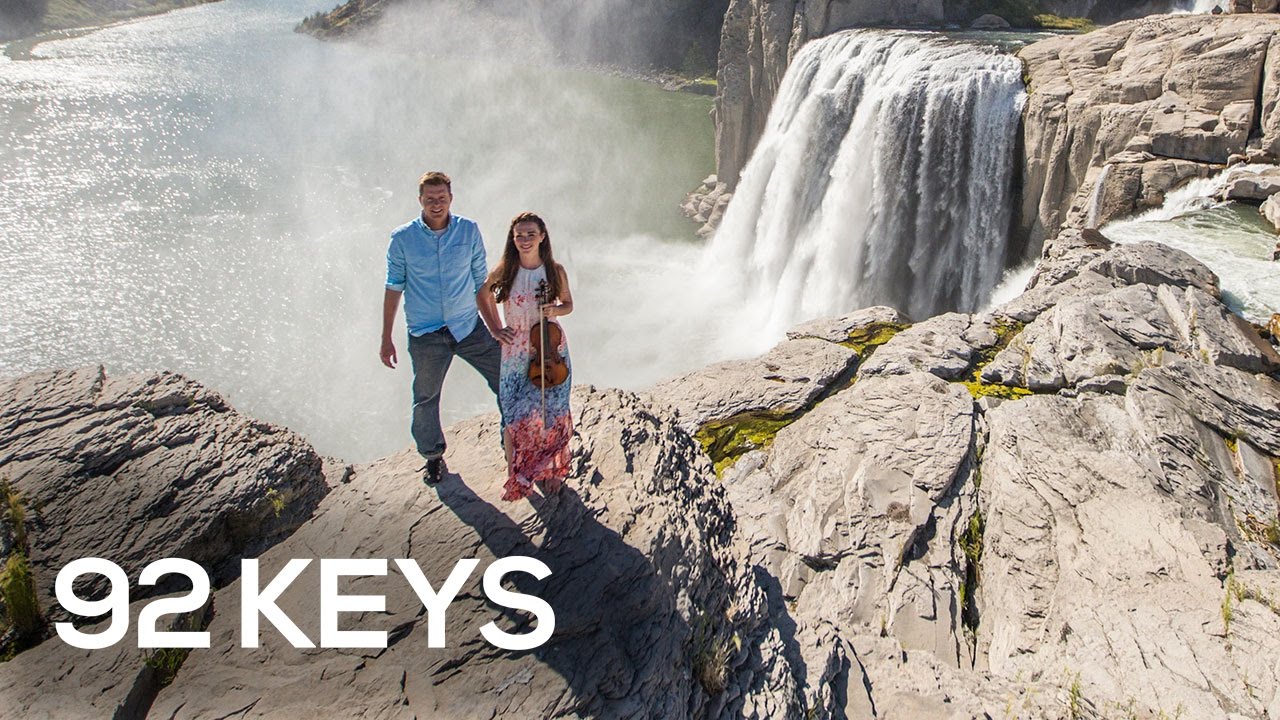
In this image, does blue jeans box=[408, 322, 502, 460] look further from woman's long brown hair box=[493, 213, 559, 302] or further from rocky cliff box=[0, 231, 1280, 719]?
woman's long brown hair box=[493, 213, 559, 302]

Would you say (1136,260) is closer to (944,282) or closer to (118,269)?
(944,282)

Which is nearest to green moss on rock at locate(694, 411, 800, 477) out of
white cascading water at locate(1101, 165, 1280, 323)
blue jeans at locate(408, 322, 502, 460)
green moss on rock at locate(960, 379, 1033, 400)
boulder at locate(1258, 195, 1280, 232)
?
green moss on rock at locate(960, 379, 1033, 400)

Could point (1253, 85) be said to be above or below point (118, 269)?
above

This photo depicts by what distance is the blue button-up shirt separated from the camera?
4594 millimetres

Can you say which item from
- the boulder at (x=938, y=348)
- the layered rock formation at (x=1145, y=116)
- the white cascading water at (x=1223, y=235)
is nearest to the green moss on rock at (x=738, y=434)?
the boulder at (x=938, y=348)

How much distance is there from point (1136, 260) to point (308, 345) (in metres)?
21.3

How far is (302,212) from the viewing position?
2998 cm

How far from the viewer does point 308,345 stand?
850 inches

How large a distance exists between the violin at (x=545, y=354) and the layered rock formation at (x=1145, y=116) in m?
14.4

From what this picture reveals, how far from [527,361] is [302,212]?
2970cm

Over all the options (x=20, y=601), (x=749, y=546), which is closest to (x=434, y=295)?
(x=20, y=601)

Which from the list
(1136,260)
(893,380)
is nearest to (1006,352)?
(893,380)

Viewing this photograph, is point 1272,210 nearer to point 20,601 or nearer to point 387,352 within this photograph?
point 387,352

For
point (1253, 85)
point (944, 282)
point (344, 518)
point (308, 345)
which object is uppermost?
point (1253, 85)
